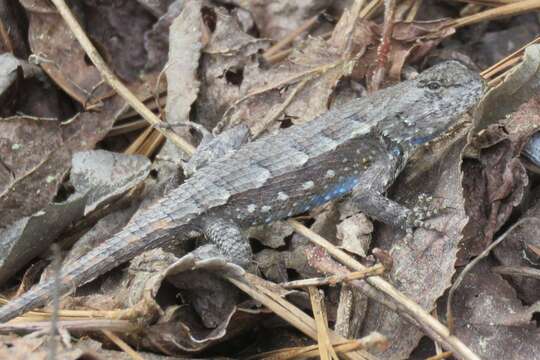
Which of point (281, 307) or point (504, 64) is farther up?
point (504, 64)

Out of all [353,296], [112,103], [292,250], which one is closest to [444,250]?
[353,296]

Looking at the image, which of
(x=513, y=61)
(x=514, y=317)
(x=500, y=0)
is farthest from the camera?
(x=500, y=0)

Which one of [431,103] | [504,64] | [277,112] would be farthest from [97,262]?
[504,64]

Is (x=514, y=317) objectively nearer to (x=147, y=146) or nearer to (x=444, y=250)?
(x=444, y=250)

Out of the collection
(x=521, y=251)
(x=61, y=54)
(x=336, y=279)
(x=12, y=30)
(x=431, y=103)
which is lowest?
(x=521, y=251)

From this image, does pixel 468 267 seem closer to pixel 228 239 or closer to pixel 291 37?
pixel 228 239

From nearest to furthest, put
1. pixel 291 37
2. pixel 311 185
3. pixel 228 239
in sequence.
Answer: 1. pixel 228 239
2. pixel 311 185
3. pixel 291 37
